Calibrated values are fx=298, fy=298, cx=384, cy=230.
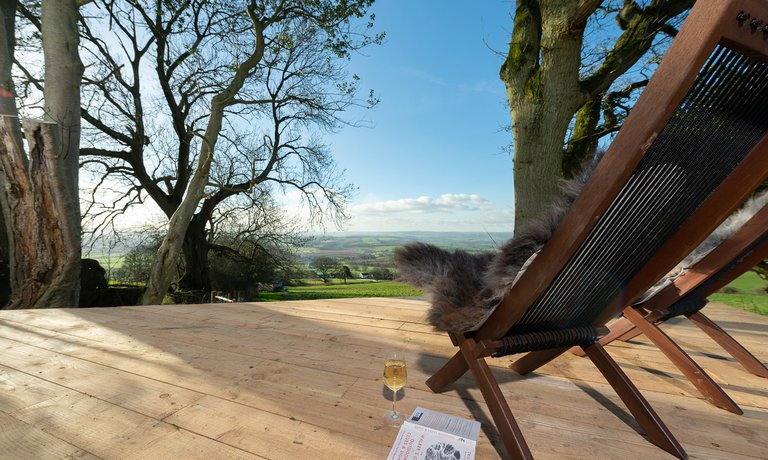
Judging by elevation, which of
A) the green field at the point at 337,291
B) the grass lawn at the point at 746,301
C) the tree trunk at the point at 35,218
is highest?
the tree trunk at the point at 35,218

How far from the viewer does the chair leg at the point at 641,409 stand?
955 mm

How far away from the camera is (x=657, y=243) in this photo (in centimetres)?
97

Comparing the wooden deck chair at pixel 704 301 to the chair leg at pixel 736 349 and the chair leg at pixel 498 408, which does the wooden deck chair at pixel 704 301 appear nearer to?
the chair leg at pixel 736 349

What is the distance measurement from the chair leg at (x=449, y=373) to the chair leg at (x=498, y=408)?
121 millimetres

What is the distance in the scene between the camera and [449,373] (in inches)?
49.4

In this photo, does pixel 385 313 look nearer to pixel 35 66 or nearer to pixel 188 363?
pixel 188 363

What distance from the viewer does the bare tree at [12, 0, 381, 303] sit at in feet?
17.5

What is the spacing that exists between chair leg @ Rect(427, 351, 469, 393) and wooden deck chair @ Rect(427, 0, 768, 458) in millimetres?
14

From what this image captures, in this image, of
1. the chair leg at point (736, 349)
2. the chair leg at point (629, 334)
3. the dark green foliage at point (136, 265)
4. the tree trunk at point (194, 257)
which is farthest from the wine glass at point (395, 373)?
the tree trunk at point (194, 257)

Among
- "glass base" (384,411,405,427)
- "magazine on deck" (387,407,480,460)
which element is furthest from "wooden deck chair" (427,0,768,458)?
"glass base" (384,411,405,427)

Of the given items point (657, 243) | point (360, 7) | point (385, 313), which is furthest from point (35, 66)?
point (657, 243)

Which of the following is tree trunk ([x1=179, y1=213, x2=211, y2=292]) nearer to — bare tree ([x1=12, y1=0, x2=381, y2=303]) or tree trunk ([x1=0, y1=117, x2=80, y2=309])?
bare tree ([x1=12, y1=0, x2=381, y2=303])

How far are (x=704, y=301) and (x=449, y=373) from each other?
144cm

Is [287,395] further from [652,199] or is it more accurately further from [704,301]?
[704,301]
